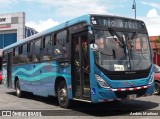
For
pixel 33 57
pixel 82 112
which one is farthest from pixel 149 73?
pixel 33 57

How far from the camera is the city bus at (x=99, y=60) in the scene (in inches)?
398

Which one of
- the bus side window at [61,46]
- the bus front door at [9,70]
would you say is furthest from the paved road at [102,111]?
the bus front door at [9,70]

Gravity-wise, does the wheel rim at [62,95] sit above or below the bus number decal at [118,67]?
below

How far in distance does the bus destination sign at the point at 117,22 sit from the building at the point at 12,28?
35313 millimetres

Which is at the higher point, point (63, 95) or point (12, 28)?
point (12, 28)

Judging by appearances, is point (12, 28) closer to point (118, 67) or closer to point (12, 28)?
point (12, 28)

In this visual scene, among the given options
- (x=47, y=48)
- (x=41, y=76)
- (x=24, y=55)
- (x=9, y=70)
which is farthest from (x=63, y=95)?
(x=9, y=70)

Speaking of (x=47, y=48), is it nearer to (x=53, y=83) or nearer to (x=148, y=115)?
(x=53, y=83)

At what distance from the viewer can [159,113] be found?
10.2 m

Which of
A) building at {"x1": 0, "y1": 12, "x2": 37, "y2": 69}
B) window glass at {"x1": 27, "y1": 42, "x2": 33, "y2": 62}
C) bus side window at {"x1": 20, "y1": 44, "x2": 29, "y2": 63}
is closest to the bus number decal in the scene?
window glass at {"x1": 27, "y1": 42, "x2": 33, "y2": 62}

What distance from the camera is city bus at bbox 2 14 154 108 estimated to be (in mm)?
10102

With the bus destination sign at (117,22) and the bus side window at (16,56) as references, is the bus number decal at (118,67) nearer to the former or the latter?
the bus destination sign at (117,22)

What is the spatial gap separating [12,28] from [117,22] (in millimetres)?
37014

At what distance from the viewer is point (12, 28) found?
46.3m
